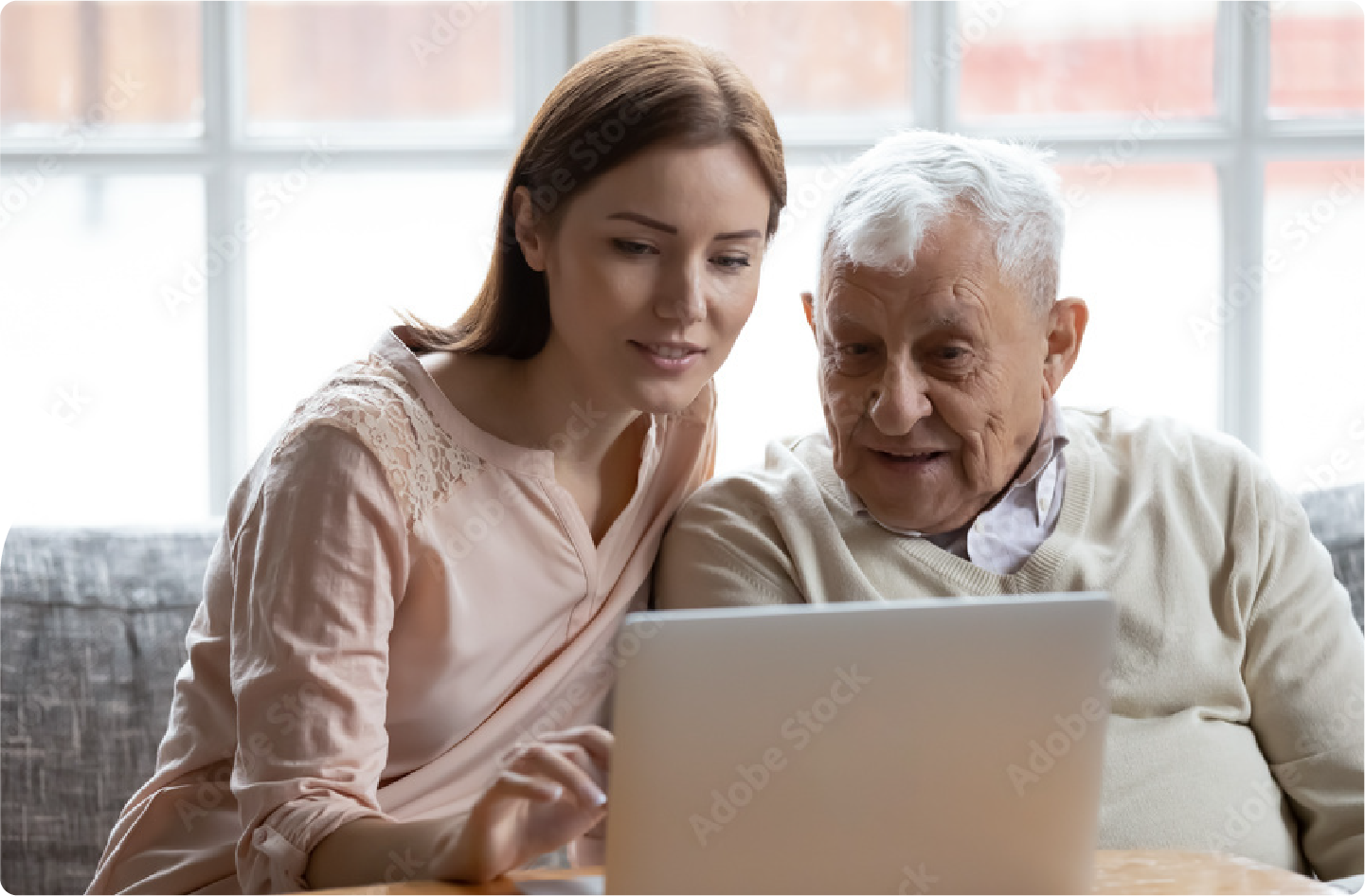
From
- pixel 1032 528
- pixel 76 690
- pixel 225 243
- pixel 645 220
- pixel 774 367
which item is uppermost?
pixel 225 243

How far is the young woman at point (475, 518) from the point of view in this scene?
1.41 meters

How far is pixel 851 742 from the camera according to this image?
1.02m

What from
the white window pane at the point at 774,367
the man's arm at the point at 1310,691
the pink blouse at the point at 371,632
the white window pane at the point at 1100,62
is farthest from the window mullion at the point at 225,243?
the man's arm at the point at 1310,691

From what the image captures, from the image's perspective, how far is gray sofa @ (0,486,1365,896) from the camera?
6.47ft

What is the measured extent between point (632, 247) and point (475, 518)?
1.13ft

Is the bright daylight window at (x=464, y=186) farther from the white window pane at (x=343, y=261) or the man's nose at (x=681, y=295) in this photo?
the man's nose at (x=681, y=295)

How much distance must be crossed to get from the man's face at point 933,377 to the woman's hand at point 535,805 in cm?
64

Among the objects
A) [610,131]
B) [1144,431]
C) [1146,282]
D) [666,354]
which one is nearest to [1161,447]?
[1144,431]

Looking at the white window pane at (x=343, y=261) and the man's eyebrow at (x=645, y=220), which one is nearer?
the man's eyebrow at (x=645, y=220)

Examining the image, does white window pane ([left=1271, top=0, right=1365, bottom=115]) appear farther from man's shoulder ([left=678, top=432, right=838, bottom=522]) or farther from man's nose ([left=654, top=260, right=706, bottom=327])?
man's nose ([left=654, top=260, right=706, bottom=327])

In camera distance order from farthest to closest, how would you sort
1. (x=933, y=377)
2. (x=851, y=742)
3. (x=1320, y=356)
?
(x=1320, y=356)
(x=933, y=377)
(x=851, y=742)

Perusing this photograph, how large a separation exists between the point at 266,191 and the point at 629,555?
4.40 feet

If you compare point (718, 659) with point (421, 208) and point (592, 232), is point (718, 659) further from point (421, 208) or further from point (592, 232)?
point (421, 208)

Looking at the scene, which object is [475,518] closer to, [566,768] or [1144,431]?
[566,768]
